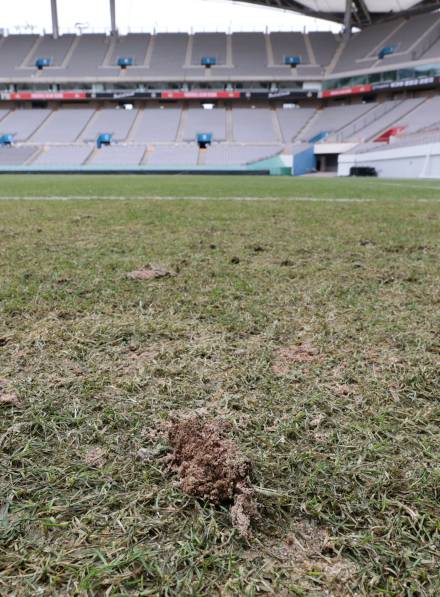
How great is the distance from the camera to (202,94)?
42969mm

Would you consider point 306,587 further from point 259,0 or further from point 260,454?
point 259,0

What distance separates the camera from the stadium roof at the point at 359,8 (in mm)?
40250

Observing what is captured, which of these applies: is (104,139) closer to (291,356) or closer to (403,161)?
(403,161)

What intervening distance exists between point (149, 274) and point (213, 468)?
1.60 metres

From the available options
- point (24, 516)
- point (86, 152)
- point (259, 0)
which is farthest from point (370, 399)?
point (259, 0)

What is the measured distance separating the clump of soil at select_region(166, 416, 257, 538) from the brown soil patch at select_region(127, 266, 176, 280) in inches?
55.2

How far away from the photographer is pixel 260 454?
0.93 meters

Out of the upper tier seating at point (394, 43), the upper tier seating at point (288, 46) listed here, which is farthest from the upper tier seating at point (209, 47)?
the upper tier seating at point (394, 43)

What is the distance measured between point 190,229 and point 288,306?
7.75ft

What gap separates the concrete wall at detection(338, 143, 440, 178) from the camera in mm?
20094

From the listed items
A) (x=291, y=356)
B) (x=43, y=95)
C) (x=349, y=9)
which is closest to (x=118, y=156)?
(x=43, y=95)

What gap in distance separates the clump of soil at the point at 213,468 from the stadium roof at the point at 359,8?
162 ft

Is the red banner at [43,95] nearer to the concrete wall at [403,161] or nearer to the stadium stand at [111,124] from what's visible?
the stadium stand at [111,124]

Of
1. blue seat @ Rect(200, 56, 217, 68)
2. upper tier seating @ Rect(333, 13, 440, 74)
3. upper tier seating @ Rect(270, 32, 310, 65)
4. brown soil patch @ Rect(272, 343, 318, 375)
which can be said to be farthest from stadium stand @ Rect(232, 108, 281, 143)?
brown soil patch @ Rect(272, 343, 318, 375)
